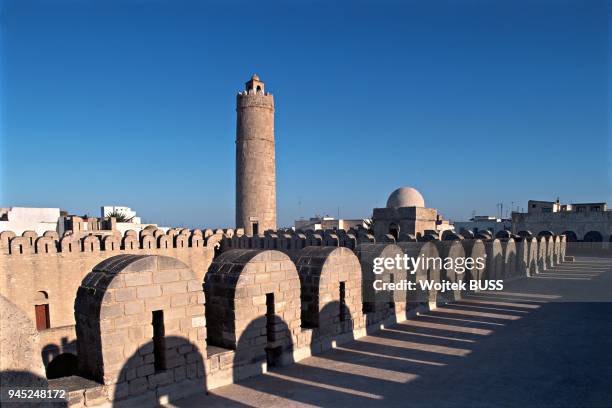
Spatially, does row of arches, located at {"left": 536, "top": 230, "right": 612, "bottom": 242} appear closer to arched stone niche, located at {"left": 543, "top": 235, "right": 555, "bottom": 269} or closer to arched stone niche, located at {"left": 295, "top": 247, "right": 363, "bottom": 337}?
arched stone niche, located at {"left": 543, "top": 235, "right": 555, "bottom": 269}

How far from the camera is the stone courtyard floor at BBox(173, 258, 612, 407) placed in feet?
14.4

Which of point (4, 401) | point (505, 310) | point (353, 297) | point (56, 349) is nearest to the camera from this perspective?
point (4, 401)

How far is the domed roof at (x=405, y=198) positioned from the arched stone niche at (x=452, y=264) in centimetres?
1147

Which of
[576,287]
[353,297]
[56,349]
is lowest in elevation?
[56,349]

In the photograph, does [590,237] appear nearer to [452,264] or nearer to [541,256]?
[541,256]

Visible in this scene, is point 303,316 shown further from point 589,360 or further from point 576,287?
point 576,287

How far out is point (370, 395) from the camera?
4461mm

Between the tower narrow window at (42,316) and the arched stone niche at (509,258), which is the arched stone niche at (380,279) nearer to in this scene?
the arched stone niche at (509,258)

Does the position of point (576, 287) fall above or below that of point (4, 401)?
below

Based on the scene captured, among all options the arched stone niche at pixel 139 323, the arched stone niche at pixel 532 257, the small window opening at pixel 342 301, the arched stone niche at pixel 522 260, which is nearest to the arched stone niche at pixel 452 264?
the small window opening at pixel 342 301

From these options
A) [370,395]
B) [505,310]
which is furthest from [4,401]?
[505,310]

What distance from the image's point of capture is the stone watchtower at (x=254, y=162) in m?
25.0

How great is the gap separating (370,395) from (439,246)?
755 centimetres

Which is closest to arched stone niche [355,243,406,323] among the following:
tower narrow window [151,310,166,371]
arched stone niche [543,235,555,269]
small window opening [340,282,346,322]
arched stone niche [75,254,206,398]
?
small window opening [340,282,346,322]
